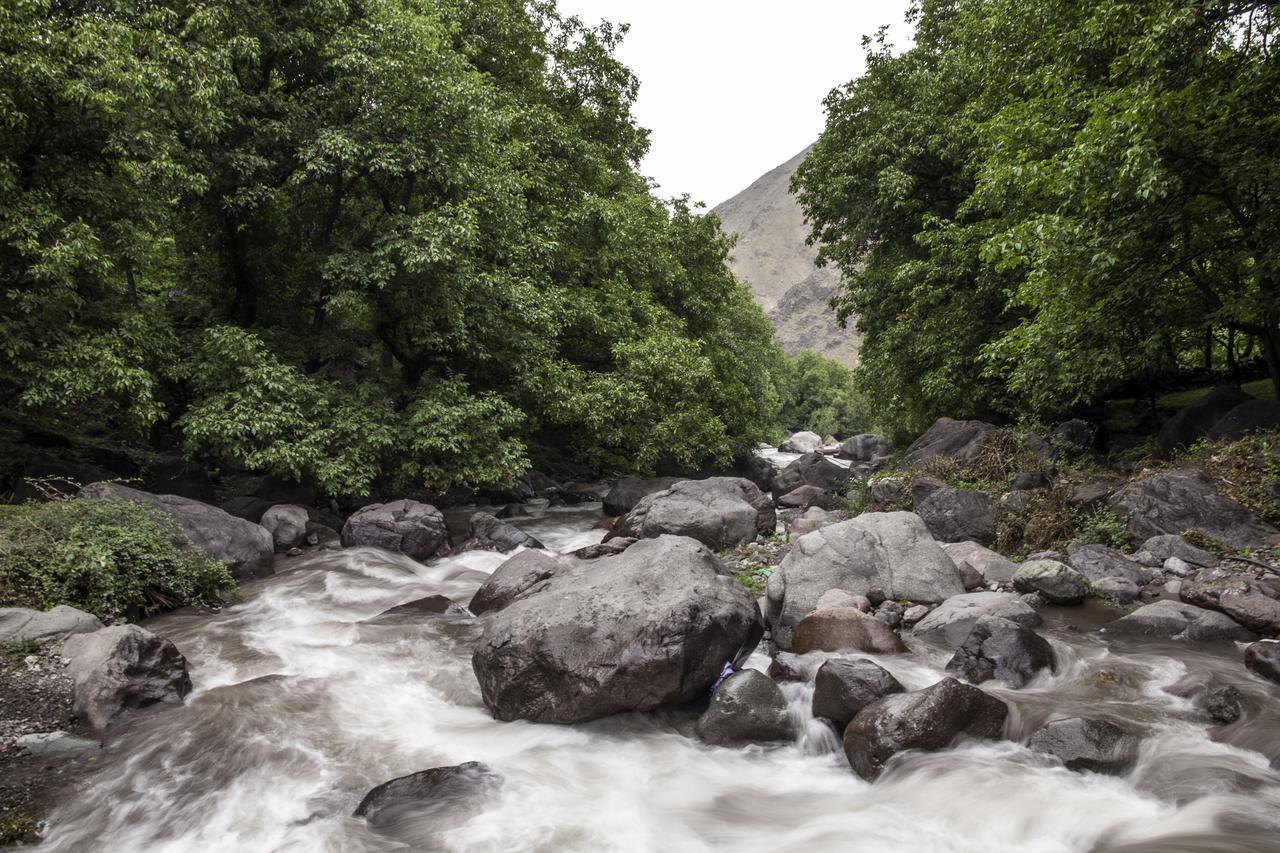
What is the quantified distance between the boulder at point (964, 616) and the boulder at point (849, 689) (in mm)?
1932

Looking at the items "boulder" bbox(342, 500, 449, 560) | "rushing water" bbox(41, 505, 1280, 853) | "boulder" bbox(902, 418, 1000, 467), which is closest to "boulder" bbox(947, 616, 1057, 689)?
"rushing water" bbox(41, 505, 1280, 853)

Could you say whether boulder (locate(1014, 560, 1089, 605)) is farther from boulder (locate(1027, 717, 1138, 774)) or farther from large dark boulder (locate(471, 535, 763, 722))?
large dark boulder (locate(471, 535, 763, 722))

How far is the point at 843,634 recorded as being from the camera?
7.86 m

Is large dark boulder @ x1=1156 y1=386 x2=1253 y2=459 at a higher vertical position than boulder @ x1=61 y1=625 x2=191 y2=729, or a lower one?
lower

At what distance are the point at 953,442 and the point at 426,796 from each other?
1353 centimetres

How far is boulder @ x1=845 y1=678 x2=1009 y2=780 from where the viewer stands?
5.68 meters

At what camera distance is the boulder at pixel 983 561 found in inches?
392

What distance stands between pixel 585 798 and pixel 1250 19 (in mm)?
12081

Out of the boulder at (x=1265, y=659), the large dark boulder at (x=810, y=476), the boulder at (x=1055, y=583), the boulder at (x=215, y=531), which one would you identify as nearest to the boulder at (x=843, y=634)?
the boulder at (x=1055, y=583)

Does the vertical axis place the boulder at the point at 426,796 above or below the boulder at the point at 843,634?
above

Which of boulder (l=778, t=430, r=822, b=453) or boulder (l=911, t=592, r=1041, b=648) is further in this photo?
boulder (l=778, t=430, r=822, b=453)

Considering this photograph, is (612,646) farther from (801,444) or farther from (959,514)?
(801,444)

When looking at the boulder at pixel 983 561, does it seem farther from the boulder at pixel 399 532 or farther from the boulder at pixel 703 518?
the boulder at pixel 399 532

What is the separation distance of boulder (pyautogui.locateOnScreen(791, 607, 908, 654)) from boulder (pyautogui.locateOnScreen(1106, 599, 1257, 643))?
8.85 feet
